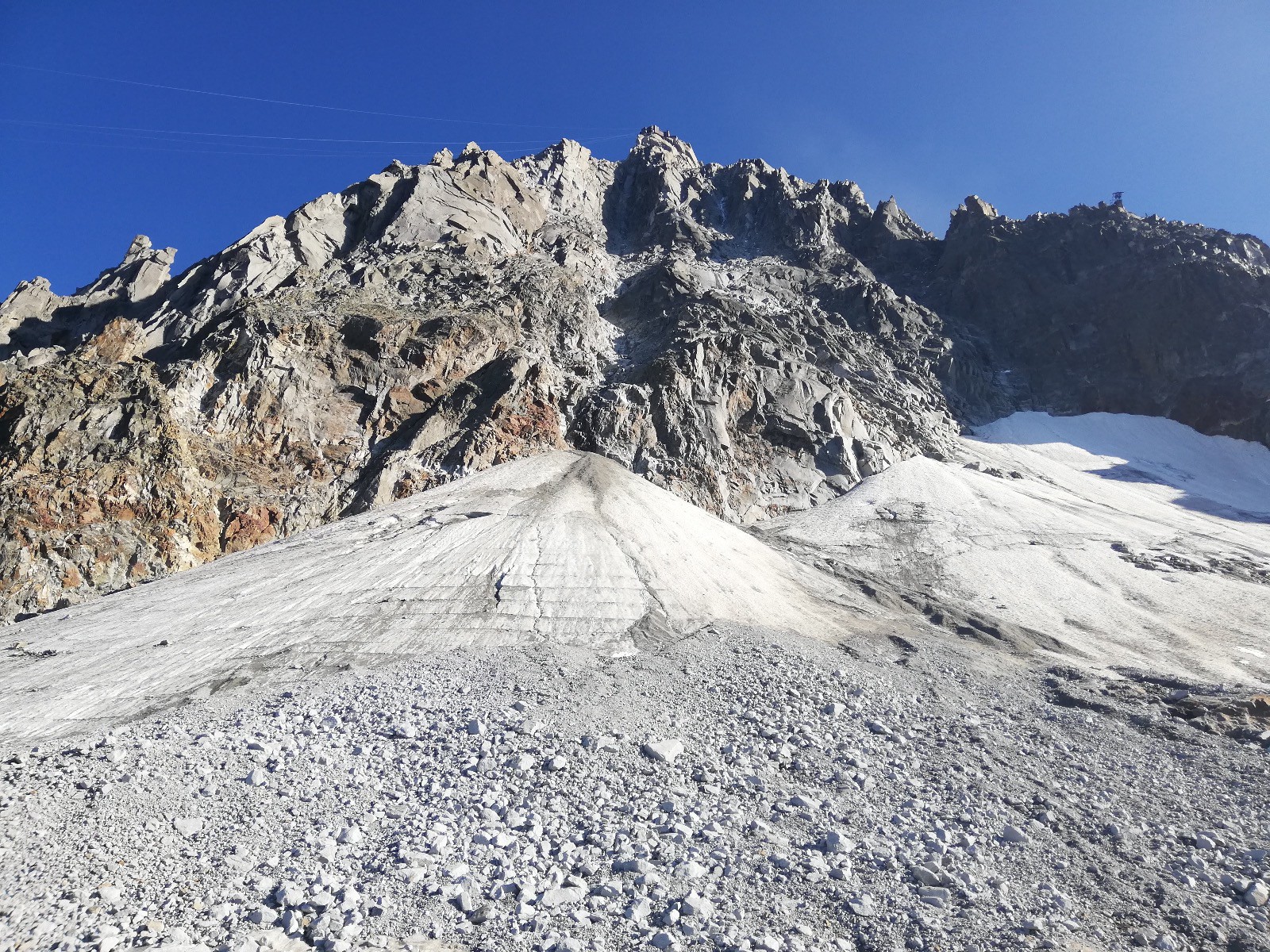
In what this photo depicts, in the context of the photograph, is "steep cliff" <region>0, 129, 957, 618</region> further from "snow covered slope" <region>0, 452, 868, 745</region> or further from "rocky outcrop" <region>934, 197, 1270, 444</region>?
"rocky outcrop" <region>934, 197, 1270, 444</region>

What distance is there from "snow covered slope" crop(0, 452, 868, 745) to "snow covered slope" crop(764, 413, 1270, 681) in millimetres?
8044

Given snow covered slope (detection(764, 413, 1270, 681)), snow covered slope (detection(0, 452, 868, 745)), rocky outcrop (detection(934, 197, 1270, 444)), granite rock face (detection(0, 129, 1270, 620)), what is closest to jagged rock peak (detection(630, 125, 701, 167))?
granite rock face (detection(0, 129, 1270, 620))

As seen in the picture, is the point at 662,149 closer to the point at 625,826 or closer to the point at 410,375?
the point at 410,375

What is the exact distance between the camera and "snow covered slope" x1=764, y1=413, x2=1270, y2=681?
22.6m

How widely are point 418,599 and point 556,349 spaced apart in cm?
2969

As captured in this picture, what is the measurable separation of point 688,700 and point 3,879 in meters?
10.1

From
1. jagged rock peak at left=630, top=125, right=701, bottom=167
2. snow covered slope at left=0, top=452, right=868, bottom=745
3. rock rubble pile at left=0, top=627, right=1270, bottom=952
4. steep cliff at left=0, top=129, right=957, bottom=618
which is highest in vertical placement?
jagged rock peak at left=630, top=125, right=701, bottom=167

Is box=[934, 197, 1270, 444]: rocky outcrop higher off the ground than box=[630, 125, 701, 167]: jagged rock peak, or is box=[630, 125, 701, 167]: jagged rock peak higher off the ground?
box=[630, 125, 701, 167]: jagged rock peak

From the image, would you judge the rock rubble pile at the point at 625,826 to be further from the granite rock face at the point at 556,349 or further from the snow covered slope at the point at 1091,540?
the granite rock face at the point at 556,349

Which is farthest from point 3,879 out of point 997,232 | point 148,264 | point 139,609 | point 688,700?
point 997,232

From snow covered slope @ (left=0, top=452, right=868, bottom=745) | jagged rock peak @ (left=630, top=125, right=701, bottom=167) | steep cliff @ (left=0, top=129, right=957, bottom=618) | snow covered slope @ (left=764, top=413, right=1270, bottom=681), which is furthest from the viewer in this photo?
jagged rock peak @ (left=630, top=125, right=701, bottom=167)

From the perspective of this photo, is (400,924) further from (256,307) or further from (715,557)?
(256,307)

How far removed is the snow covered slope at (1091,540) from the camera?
22.6 m

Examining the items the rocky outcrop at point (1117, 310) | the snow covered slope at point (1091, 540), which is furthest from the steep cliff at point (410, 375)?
the rocky outcrop at point (1117, 310)
